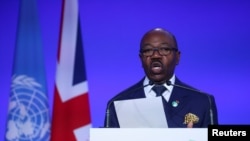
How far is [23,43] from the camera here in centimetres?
250

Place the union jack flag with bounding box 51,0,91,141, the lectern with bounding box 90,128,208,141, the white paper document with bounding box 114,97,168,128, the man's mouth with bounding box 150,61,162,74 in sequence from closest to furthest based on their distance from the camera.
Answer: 1. the lectern with bounding box 90,128,208,141
2. the white paper document with bounding box 114,97,168,128
3. the man's mouth with bounding box 150,61,162,74
4. the union jack flag with bounding box 51,0,91,141

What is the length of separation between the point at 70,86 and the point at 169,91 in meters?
0.75

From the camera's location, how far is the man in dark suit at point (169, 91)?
1.90 m

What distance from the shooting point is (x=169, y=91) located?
205 centimetres

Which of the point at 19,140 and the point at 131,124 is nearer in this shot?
the point at 131,124

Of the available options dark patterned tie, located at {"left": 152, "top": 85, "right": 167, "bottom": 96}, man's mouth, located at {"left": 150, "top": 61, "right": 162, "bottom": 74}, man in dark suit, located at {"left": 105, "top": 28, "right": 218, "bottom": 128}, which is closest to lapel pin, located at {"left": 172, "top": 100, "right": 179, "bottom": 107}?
man in dark suit, located at {"left": 105, "top": 28, "right": 218, "bottom": 128}

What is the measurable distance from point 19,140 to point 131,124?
3.98ft

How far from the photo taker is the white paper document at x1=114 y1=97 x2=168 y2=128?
1.40m

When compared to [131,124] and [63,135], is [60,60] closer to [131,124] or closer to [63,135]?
[63,135]

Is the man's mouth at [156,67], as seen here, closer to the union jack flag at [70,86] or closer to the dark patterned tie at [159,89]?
the dark patterned tie at [159,89]

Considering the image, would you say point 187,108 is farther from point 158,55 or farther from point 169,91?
point 158,55

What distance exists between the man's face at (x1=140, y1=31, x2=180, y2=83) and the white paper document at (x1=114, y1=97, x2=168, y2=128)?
641 mm

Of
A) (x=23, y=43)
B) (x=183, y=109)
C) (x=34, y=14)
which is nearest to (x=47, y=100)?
(x=23, y=43)

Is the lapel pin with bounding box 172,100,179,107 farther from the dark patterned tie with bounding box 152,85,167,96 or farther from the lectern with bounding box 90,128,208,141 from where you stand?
the lectern with bounding box 90,128,208,141
